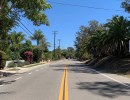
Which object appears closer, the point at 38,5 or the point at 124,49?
the point at 38,5

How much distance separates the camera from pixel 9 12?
Result: 89.6 ft

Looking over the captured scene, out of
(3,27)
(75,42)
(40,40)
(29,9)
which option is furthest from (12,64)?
(75,42)

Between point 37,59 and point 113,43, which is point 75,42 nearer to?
point 37,59

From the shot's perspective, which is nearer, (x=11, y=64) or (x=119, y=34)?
(x=119, y=34)

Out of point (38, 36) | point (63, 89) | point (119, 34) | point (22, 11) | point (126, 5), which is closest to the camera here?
point (63, 89)

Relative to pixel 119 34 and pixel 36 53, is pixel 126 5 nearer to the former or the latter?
pixel 119 34

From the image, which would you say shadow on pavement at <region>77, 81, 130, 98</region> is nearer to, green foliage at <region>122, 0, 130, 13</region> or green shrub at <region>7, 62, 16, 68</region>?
green foliage at <region>122, 0, 130, 13</region>

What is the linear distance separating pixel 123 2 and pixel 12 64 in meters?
22.1

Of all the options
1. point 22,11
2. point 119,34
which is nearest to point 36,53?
point 119,34

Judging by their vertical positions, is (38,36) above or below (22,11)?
above

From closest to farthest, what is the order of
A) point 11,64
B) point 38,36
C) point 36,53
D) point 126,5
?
point 126,5 < point 11,64 < point 36,53 < point 38,36

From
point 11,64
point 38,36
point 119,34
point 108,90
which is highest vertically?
point 38,36

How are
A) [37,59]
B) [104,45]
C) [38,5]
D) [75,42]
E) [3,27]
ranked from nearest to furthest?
[38,5] → [3,27] → [104,45] → [37,59] → [75,42]

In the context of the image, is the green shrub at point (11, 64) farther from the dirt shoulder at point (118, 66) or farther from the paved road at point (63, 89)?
the paved road at point (63, 89)
